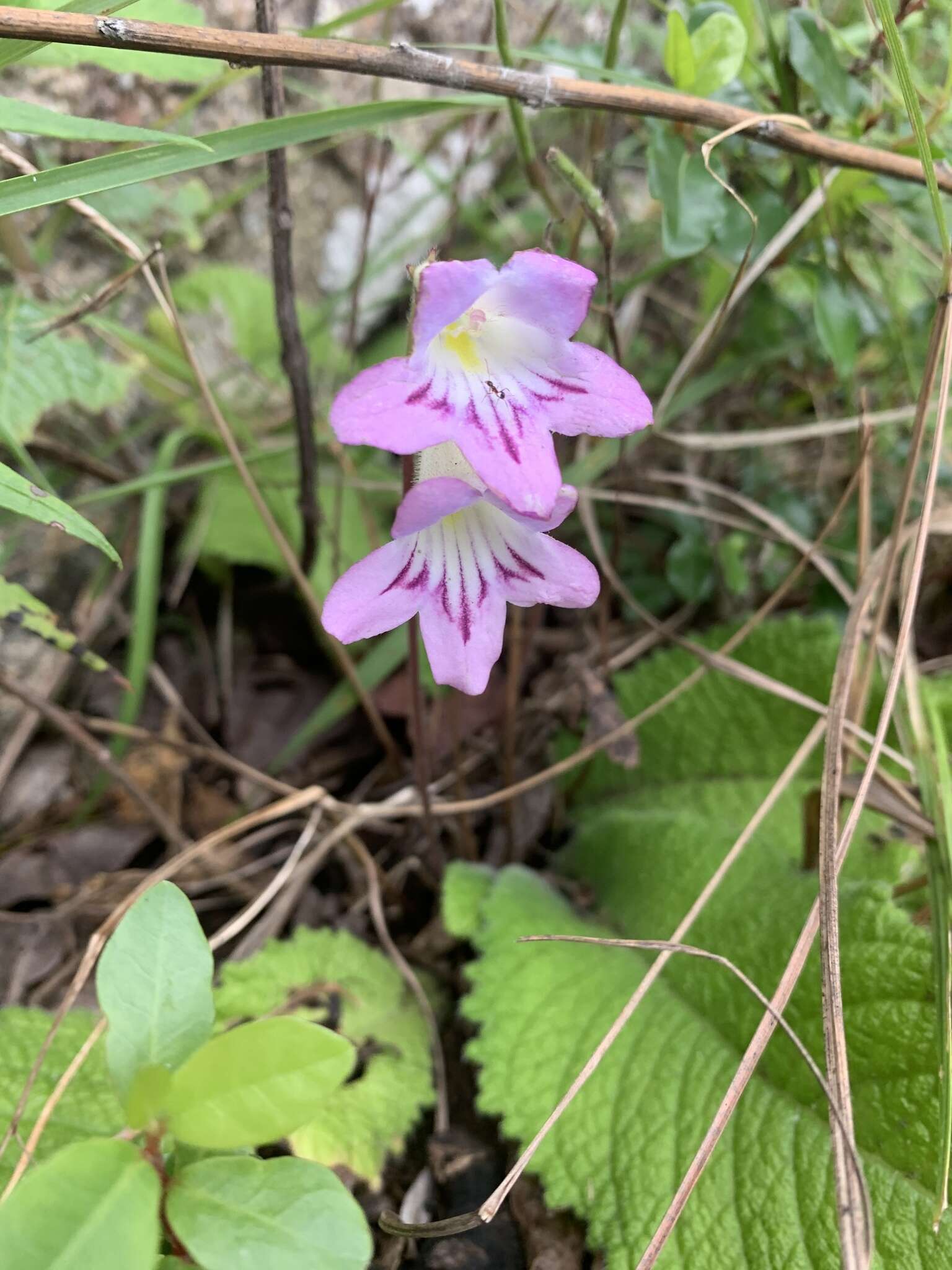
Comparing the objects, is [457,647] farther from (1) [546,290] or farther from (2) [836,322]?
(2) [836,322]

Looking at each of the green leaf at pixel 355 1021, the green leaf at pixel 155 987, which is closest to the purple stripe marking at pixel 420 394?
the green leaf at pixel 155 987

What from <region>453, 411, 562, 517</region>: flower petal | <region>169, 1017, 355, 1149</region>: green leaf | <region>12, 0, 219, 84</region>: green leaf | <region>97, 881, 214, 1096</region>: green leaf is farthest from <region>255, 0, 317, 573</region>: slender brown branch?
<region>169, 1017, 355, 1149</region>: green leaf

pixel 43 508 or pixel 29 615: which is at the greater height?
pixel 43 508

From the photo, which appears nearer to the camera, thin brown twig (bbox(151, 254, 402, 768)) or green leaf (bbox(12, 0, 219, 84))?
green leaf (bbox(12, 0, 219, 84))

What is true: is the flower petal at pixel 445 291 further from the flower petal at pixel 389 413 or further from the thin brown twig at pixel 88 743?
the thin brown twig at pixel 88 743

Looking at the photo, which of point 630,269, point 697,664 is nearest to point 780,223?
point 697,664

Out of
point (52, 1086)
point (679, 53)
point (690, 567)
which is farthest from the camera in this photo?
point (690, 567)

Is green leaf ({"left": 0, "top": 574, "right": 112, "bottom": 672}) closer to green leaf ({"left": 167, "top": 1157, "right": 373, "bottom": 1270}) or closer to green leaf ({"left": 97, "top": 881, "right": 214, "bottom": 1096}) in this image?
green leaf ({"left": 97, "top": 881, "right": 214, "bottom": 1096})

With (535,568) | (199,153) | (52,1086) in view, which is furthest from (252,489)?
(52,1086)
